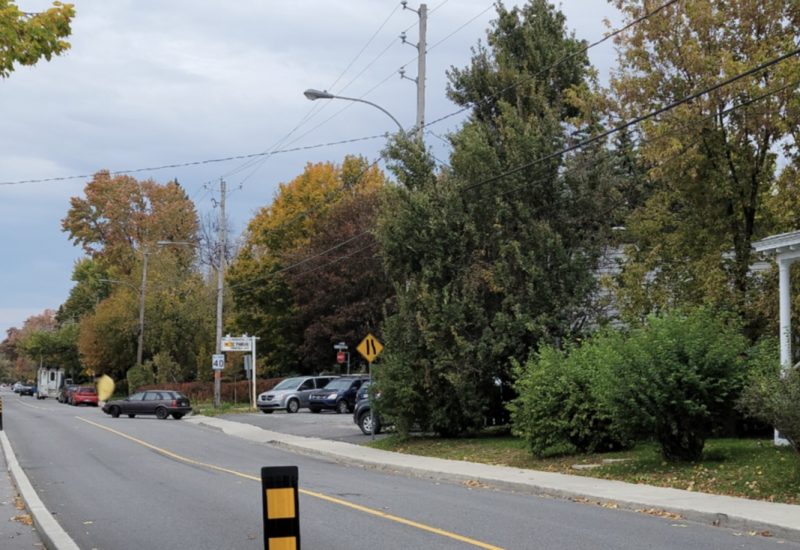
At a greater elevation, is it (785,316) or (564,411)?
(785,316)

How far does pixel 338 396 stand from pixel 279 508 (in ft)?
115

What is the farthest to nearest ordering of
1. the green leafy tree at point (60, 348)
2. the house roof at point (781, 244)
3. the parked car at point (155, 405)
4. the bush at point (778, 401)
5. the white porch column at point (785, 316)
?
the green leafy tree at point (60, 348) < the parked car at point (155, 405) < the white porch column at point (785, 316) < the house roof at point (781, 244) < the bush at point (778, 401)

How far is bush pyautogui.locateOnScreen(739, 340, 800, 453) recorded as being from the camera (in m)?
12.3

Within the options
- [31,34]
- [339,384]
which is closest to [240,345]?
[339,384]

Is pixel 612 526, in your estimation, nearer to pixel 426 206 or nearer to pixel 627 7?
pixel 426 206

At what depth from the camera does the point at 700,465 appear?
15.3 metres

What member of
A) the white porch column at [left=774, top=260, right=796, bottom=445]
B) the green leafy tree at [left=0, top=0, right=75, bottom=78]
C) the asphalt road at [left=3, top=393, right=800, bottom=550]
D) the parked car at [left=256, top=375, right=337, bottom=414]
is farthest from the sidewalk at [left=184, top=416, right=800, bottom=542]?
the parked car at [left=256, top=375, right=337, bottom=414]

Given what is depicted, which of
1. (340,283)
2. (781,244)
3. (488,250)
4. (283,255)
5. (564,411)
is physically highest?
(283,255)

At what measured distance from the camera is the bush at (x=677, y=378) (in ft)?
49.0

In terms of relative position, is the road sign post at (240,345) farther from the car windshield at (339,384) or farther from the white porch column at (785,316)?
the white porch column at (785,316)

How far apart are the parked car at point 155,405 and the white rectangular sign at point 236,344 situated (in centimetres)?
326

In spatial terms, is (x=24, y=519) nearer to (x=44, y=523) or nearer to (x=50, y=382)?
(x=44, y=523)

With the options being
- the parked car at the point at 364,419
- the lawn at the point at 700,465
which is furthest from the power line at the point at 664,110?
the parked car at the point at 364,419

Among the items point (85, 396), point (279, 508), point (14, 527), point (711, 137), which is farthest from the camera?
point (85, 396)
